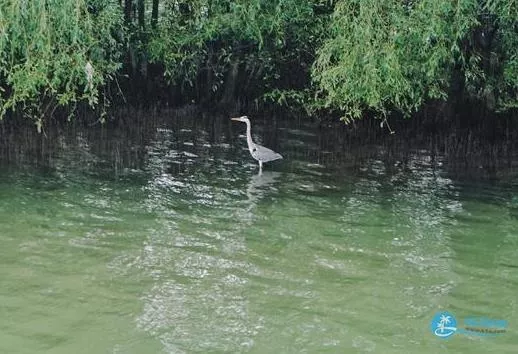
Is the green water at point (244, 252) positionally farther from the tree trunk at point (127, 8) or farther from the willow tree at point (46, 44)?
the tree trunk at point (127, 8)

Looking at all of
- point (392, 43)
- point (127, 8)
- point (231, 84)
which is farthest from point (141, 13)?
point (392, 43)

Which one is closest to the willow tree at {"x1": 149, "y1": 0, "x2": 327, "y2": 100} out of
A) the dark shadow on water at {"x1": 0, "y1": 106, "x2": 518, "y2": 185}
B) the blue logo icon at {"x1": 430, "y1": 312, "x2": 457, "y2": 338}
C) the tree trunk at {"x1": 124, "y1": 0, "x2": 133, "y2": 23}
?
the tree trunk at {"x1": 124, "y1": 0, "x2": 133, "y2": 23}

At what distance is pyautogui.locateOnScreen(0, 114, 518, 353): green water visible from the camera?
285 inches

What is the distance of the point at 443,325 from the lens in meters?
7.55

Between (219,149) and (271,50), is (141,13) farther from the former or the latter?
(219,149)

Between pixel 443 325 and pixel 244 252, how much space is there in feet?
9.21

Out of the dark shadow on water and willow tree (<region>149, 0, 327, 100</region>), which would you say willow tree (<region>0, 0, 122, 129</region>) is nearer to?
the dark shadow on water

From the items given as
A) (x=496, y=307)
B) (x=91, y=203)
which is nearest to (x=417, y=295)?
(x=496, y=307)

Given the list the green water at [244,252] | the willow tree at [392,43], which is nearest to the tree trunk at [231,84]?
the green water at [244,252]

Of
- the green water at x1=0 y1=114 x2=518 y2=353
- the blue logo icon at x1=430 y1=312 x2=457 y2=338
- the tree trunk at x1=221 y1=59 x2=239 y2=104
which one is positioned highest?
the tree trunk at x1=221 y1=59 x2=239 y2=104

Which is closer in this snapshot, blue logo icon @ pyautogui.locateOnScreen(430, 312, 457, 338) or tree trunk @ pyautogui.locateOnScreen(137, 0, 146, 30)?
blue logo icon @ pyautogui.locateOnScreen(430, 312, 457, 338)

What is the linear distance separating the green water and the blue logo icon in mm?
82

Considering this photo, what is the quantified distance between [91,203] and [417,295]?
199 inches

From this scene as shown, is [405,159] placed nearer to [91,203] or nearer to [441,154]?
[441,154]
